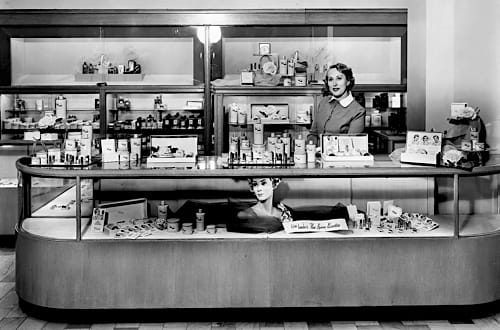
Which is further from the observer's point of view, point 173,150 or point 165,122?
point 165,122

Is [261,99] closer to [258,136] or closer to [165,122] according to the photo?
[165,122]

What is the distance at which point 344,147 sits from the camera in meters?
4.10

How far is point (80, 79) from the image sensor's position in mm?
7016

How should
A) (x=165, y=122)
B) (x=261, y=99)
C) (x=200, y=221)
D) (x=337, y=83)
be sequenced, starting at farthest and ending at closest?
(x=165, y=122)
(x=261, y=99)
(x=337, y=83)
(x=200, y=221)

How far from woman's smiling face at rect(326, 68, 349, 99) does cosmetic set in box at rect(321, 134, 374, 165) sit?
3.17ft

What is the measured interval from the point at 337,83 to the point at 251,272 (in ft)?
6.29

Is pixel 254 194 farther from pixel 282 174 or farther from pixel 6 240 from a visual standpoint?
pixel 6 240

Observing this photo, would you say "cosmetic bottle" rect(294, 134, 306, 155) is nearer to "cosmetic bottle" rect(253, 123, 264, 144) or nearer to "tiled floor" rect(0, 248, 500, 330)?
"cosmetic bottle" rect(253, 123, 264, 144)

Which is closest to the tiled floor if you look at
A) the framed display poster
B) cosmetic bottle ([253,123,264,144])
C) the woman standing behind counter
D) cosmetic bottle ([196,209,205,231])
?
cosmetic bottle ([196,209,205,231])

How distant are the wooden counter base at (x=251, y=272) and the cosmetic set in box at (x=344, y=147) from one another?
0.57 meters

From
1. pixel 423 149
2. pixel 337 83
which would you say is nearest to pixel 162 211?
pixel 423 149

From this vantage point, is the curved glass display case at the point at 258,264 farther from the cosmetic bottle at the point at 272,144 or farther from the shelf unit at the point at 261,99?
the shelf unit at the point at 261,99

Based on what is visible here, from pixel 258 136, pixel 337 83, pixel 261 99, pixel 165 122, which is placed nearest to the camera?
pixel 258 136

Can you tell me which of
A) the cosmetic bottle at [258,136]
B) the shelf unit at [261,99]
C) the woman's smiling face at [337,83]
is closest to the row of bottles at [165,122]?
the shelf unit at [261,99]
